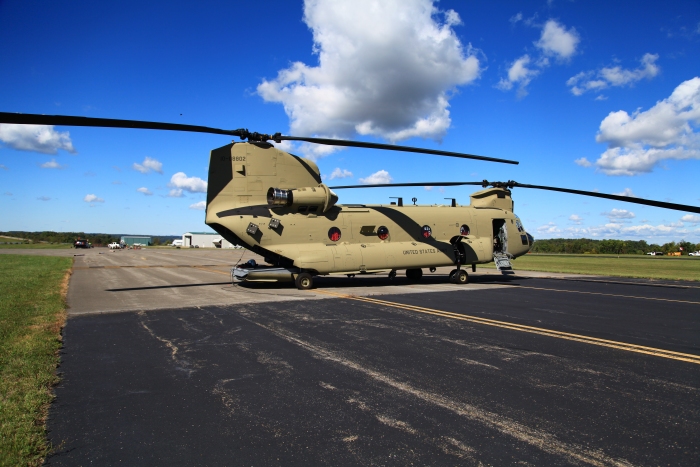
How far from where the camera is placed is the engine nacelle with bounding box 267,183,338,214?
616 inches

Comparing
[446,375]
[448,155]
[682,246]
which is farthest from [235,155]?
[682,246]

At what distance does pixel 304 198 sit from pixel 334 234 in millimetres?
2004

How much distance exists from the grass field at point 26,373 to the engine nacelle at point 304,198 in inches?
294

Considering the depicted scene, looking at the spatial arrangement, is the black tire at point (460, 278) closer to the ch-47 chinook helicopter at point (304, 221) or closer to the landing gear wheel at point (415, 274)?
the ch-47 chinook helicopter at point (304, 221)

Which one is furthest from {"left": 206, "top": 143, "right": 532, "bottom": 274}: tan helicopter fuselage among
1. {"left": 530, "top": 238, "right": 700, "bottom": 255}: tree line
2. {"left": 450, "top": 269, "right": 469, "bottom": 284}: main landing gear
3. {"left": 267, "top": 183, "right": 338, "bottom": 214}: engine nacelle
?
{"left": 530, "top": 238, "right": 700, "bottom": 255}: tree line

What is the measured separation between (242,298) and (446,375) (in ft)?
29.6

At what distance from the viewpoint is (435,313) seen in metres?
10.3

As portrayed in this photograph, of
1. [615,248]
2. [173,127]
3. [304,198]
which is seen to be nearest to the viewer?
[173,127]

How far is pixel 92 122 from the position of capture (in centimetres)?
946

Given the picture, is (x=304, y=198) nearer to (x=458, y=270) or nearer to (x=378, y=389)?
(x=458, y=270)

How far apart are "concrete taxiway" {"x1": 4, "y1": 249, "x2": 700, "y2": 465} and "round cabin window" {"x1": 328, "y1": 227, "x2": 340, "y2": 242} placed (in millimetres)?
6767

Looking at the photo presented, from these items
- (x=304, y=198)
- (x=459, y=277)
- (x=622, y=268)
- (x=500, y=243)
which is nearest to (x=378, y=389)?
(x=304, y=198)

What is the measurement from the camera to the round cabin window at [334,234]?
16.8m

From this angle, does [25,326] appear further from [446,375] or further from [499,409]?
[499,409]
